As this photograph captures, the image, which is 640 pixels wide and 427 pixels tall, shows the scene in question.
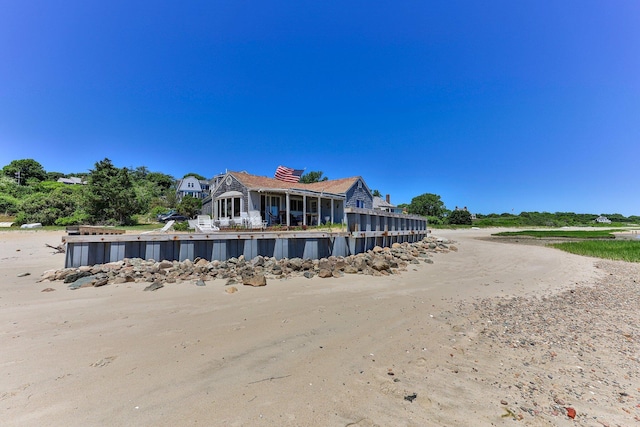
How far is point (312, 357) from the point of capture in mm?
3643

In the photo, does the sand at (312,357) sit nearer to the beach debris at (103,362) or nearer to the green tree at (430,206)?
the beach debris at (103,362)

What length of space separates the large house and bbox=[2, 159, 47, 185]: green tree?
7046cm

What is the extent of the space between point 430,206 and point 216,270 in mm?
67992

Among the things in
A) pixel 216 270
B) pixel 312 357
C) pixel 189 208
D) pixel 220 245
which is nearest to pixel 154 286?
pixel 216 270

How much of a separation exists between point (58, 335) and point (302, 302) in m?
4.09

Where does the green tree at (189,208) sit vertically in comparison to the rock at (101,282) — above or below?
above

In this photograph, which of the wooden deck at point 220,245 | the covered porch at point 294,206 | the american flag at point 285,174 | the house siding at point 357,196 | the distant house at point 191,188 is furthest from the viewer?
the distant house at point 191,188

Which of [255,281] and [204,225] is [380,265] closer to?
[255,281]

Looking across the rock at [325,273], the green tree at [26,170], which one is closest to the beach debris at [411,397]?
the rock at [325,273]

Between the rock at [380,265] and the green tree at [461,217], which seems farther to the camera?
the green tree at [461,217]

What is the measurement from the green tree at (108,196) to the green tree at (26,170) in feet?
176

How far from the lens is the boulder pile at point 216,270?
24.0 feet

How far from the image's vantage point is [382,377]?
10.4ft

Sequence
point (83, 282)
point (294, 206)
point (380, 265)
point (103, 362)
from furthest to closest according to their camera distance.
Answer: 1. point (294, 206)
2. point (380, 265)
3. point (83, 282)
4. point (103, 362)
